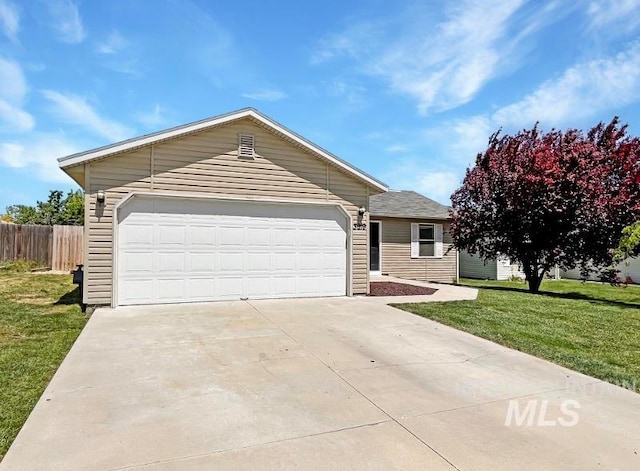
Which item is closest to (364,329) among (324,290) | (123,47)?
(324,290)

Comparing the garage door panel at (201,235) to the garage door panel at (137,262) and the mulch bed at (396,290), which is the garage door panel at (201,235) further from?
the mulch bed at (396,290)

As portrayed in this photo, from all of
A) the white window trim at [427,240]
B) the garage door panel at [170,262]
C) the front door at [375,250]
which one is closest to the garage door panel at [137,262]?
the garage door panel at [170,262]

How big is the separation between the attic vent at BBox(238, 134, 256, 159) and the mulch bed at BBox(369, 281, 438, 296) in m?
4.60

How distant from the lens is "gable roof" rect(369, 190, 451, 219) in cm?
1630

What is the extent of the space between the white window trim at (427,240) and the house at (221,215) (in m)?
6.76

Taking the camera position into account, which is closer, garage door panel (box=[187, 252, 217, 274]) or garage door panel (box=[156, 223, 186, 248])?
garage door panel (box=[156, 223, 186, 248])

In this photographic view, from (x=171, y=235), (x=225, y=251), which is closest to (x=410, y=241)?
(x=225, y=251)

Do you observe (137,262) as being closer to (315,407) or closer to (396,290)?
(315,407)

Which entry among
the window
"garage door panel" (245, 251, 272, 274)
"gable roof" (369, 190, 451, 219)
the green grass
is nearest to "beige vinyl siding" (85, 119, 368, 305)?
"garage door panel" (245, 251, 272, 274)

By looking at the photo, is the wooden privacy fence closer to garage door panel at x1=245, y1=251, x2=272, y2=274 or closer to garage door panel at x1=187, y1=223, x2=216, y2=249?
garage door panel at x1=187, y1=223, x2=216, y2=249

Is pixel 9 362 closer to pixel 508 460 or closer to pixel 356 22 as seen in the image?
pixel 508 460

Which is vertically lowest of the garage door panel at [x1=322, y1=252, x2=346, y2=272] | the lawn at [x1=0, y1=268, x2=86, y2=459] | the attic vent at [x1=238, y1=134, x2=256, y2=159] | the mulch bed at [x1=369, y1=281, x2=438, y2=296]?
the lawn at [x1=0, y1=268, x2=86, y2=459]

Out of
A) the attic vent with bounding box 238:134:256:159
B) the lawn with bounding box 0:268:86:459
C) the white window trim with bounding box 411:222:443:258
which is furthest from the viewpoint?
the white window trim with bounding box 411:222:443:258

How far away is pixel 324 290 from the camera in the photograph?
10.1 meters
